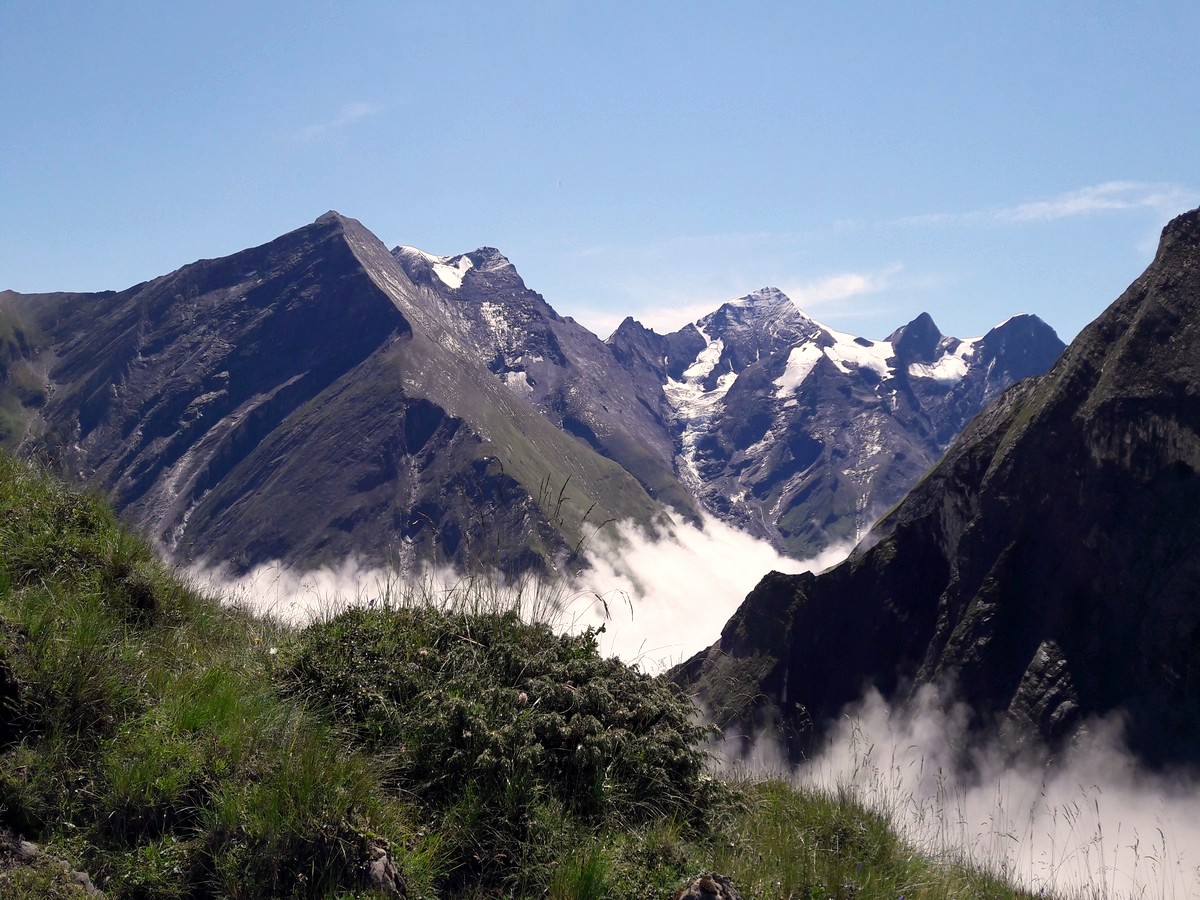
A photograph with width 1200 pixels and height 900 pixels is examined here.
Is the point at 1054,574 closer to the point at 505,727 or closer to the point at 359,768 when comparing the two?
the point at 505,727

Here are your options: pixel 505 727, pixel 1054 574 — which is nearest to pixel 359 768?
pixel 505 727

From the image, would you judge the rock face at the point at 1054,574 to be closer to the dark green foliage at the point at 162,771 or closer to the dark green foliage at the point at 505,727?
the dark green foliage at the point at 505,727

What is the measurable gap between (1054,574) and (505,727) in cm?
10495

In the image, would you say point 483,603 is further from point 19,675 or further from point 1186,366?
point 1186,366

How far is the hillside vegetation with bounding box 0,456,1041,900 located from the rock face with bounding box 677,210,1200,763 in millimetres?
75092

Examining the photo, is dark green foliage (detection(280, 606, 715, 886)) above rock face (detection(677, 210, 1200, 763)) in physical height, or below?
below

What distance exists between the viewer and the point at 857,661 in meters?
116

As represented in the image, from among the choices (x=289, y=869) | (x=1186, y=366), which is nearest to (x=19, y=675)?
(x=289, y=869)

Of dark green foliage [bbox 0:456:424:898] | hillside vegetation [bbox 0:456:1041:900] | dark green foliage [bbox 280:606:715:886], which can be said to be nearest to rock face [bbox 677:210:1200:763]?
dark green foliage [bbox 280:606:715:886]

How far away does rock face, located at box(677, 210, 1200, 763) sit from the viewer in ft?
290

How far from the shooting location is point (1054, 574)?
9931 centimetres

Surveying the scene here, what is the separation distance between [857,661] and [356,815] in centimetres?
11711

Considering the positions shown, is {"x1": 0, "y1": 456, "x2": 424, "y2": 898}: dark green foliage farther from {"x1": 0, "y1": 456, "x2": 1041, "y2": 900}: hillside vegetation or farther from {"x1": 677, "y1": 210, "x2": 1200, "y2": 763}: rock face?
{"x1": 677, "y1": 210, "x2": 1200, "y2": 763}: rock face

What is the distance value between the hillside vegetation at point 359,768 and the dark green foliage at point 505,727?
0.07 ft
